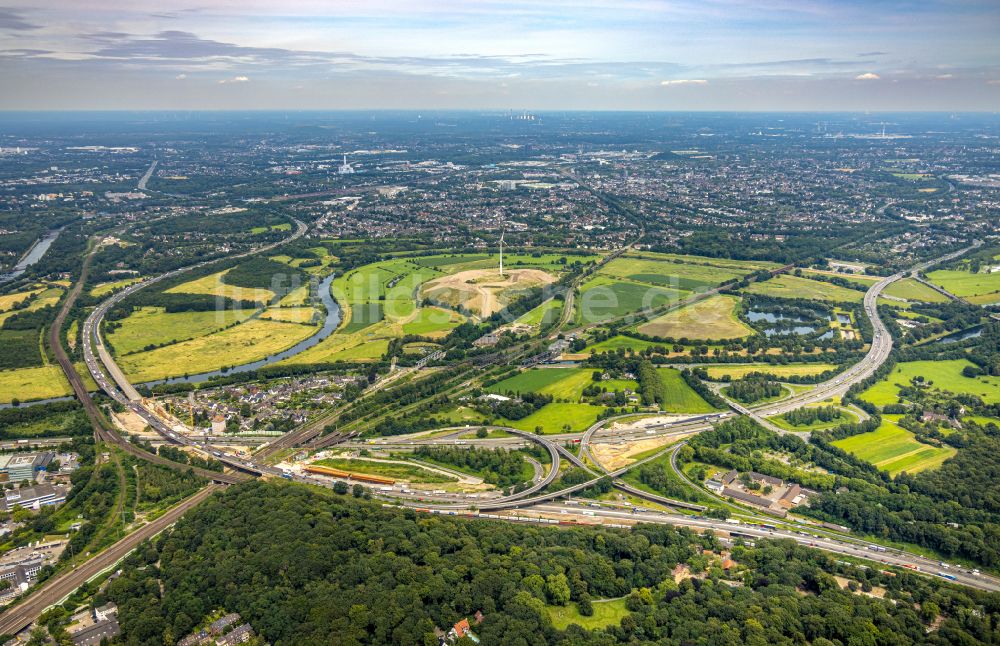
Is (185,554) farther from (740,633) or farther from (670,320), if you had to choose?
(670,320)

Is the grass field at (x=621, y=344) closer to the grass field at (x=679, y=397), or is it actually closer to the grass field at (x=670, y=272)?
the grass field at (x=679, y=397)

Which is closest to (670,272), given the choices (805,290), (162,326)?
(805,290)

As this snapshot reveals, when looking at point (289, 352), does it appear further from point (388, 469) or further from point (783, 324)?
point (783, 324)

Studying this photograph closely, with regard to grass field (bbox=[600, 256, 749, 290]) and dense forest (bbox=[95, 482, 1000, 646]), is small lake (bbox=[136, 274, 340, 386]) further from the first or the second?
grass field (bbox=[600, 256, 749, 290])

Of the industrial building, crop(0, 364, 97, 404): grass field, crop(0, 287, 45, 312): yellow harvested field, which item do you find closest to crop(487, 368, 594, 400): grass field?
Result: the industrial building

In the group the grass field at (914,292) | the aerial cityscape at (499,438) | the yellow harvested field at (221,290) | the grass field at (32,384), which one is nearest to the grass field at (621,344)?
the aerial cityscape at (499,438)
